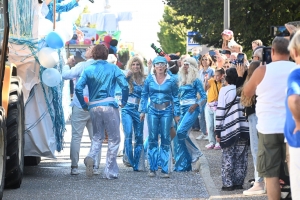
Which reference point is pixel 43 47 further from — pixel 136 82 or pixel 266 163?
pixel 266 163

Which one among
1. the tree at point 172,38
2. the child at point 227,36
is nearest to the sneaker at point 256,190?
the child at point 227,36

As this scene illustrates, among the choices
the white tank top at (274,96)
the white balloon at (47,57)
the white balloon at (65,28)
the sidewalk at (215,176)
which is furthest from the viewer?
the white balloon at (65,28)

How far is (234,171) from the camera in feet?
36.7

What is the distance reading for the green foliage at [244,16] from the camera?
26.3m

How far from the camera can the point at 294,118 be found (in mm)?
6453

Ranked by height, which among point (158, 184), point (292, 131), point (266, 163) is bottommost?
point (158, 184)

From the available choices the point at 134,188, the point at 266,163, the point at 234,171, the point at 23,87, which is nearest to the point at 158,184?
the point at 134,188

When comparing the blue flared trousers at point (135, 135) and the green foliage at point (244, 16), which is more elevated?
the green foliage at point (244, 16)

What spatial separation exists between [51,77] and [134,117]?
81.2 inches

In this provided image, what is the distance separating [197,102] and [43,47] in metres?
2.89

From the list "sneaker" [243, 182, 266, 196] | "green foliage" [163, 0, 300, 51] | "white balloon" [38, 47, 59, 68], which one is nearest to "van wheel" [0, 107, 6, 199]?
"white balloon" [38, 47, 59, 68]

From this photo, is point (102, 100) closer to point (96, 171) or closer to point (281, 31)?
point (96, 171)

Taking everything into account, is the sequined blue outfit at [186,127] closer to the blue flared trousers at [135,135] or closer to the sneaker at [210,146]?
the blue flared trousers at [135,135]

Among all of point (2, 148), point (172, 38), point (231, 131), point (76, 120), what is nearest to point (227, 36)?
point (76, 120)
